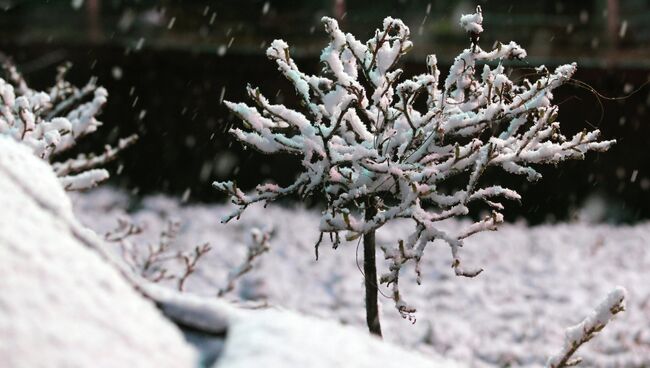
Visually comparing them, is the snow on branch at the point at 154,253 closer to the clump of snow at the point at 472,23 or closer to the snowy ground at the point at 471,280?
the snowy ground at the point at 471,280

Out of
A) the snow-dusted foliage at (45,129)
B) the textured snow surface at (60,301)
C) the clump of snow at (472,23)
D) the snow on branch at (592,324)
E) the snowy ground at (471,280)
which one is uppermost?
the clump of snow at (472,23)

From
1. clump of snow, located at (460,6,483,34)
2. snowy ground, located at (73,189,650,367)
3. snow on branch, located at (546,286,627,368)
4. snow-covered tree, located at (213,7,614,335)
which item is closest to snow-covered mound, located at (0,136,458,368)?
snow-covered tree, located at (213,7,614,335)

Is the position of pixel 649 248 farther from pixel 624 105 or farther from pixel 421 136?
pixel 421 136

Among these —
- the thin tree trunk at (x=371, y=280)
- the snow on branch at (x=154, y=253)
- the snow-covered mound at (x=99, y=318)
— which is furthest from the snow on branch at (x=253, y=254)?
the snow-covered mound at (x=99, y=318)

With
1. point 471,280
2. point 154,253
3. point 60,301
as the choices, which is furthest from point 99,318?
point 471,280

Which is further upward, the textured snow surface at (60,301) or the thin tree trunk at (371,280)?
the textured snow surface at (60,301)

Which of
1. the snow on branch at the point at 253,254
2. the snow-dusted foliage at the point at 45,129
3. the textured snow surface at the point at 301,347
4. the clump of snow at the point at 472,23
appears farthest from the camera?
the snow on branch at the point at 253,254

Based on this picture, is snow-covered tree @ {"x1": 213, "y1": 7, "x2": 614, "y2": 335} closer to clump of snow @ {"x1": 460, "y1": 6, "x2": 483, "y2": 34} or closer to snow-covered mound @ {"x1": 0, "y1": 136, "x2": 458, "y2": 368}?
clump of snow @ {"x1": 460, "y1": 6, "x2": 483, "y2": 34}
